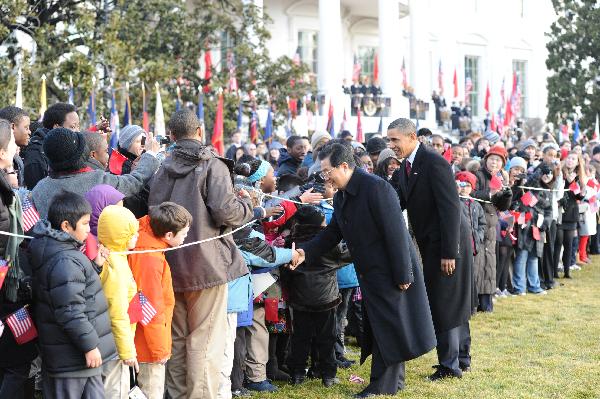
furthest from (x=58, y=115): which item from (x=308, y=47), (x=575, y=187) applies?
(x=308, y=47)

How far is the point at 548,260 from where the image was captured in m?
14.4

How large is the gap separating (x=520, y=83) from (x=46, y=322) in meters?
40.6

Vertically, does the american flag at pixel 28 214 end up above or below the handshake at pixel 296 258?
above

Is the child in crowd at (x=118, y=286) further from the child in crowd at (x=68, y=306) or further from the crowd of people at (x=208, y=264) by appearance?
the child in crowd at (x=68, y=306)

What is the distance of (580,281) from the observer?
48.8ft

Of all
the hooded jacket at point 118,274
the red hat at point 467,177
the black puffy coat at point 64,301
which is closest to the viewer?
the black puffy coat at point 64,301

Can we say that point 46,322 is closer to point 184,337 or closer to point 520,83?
point 184,337

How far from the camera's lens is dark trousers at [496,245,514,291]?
13.1m

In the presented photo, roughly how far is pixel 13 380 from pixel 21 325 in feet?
1.98

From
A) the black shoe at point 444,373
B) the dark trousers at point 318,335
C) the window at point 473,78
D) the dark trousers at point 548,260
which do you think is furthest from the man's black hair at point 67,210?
the window at point 473,78

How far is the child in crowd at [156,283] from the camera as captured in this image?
6.24m

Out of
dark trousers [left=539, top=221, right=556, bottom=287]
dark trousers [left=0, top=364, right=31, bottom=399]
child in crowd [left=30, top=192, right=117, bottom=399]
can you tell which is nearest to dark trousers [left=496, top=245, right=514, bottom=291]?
dark trousers [left=539, top=221, right=556, bottom=287]

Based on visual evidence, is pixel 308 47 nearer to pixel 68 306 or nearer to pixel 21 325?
pixel 21 325

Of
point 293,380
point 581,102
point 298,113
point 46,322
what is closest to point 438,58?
point 581,102
